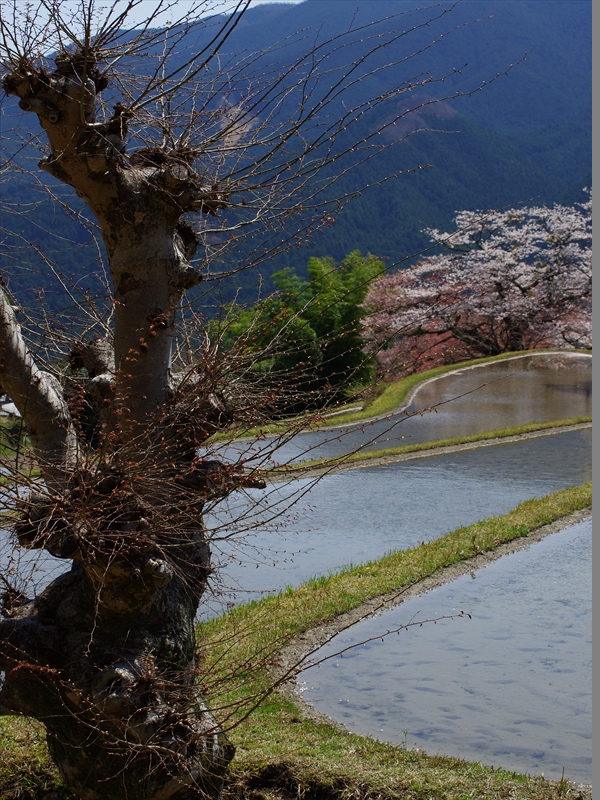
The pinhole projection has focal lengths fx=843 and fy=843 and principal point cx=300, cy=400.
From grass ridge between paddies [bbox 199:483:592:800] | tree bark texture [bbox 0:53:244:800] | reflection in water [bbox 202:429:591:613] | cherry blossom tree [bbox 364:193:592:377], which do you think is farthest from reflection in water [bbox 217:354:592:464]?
tree bark texture [bbox 0:53:244:800]

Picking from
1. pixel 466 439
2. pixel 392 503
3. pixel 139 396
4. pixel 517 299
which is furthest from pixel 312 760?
pixel 517 299

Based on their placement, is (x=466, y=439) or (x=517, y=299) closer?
(x=466, y=439)

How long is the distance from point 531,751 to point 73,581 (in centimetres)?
223

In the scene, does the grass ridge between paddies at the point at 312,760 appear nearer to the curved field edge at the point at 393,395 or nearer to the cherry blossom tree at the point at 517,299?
the curved field edge at the point at 393,395

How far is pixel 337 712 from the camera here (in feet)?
14.6

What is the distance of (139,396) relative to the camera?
10.2ft

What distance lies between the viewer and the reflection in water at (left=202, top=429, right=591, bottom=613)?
277 inches

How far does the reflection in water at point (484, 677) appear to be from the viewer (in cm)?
399

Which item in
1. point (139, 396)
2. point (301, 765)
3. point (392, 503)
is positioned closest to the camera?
point (139, 396)

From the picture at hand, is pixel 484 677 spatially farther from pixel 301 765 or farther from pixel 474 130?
pixel 474 130

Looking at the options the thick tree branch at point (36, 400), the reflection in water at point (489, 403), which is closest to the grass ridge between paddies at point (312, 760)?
the thick tree branch at point (36, 400)

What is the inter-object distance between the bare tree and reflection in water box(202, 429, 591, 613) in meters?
2.63

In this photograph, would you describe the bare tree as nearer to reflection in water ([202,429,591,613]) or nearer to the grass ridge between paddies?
the grass ridge between paddies

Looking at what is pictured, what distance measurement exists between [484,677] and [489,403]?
1203 cm
